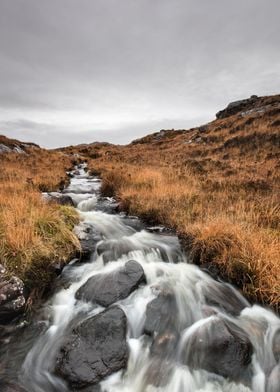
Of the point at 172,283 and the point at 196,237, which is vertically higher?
the point at 196,237

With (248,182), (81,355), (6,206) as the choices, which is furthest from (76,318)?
(248,182)

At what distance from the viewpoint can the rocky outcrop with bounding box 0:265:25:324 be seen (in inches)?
199

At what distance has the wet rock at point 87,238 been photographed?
7.31 m

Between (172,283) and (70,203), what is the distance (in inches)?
240

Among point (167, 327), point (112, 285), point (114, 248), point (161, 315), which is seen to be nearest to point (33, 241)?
point (112, 285)

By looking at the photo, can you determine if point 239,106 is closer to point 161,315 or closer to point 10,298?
point 161,315

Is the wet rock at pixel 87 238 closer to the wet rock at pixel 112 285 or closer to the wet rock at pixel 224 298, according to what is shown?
the wet rock at pixel 112 285

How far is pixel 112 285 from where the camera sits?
580 centimetres

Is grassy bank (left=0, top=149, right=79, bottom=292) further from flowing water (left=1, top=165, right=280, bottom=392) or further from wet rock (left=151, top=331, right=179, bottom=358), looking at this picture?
wet rock (left=151, top=331, right=179, bottom=358)

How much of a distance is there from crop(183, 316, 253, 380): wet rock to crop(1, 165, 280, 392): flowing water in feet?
0.06

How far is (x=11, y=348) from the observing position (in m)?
4.74

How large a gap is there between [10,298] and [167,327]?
103 inches

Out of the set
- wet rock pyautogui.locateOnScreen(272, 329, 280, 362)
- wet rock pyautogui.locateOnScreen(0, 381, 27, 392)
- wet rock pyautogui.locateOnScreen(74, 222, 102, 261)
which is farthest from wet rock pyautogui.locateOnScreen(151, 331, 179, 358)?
wet rock pyautogui.locateOnScreen(74, 222, 102, 261)

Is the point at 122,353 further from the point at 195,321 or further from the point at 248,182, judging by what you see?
the point at 248,182
